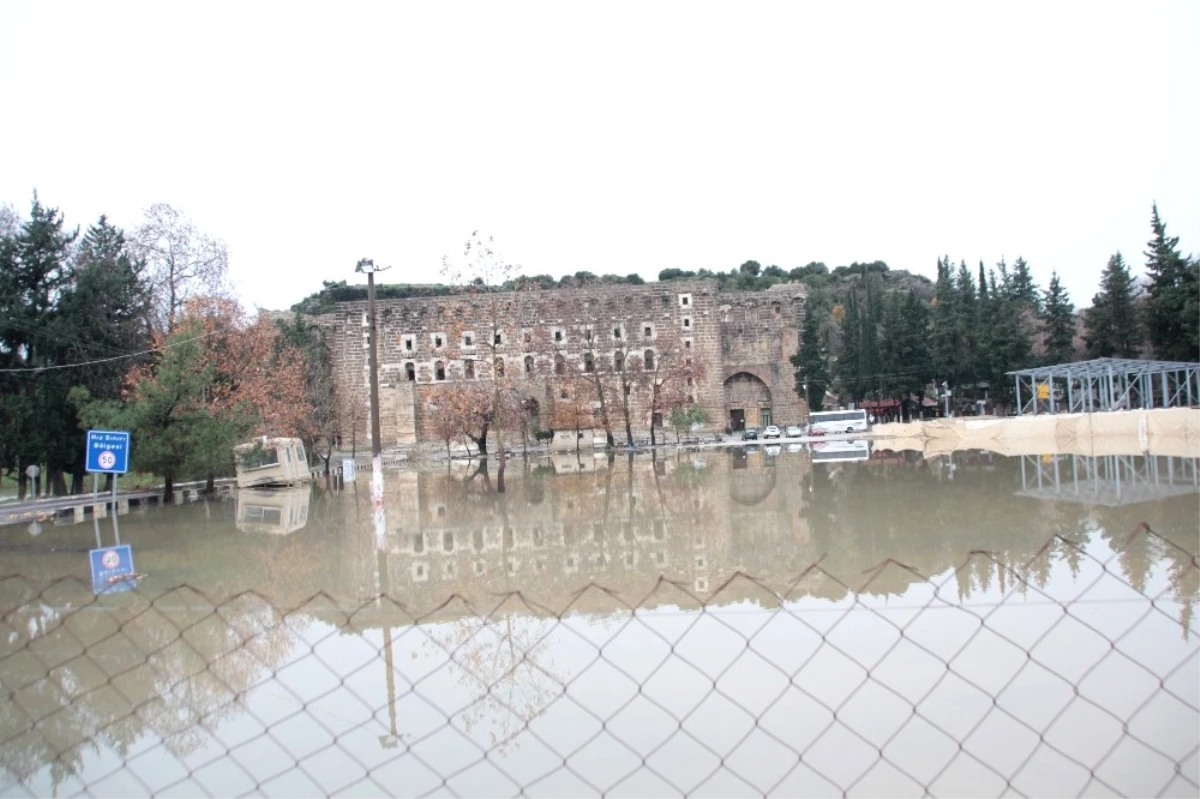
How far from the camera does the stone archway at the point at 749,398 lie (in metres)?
54.9

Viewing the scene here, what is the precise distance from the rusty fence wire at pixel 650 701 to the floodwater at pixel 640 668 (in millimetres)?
19

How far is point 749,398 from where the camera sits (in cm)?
5522

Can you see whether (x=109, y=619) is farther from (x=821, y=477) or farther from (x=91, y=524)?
(x=821, y=477)

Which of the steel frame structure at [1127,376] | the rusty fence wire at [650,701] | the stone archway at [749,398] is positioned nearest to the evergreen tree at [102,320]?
the rusty fence wire at [650,701]

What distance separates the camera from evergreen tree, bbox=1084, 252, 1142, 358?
4341 cm

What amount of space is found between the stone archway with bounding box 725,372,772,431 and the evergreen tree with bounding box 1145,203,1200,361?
20.3m

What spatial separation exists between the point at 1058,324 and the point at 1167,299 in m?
12.3

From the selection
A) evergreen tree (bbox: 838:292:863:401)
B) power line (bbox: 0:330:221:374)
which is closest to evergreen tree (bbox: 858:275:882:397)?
evergreen tree (bbox: 838:292:863:401)

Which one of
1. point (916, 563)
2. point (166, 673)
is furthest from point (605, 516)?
point (166, 673)

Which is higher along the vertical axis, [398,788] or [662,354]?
[662,354]

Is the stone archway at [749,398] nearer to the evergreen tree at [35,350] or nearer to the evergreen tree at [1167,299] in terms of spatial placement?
the evergreen tree at [1167,299]

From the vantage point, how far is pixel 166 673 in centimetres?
594

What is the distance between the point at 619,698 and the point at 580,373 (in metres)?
37.2

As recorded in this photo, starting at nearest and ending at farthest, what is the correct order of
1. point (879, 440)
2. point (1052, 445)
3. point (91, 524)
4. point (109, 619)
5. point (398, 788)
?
point (398, 788) → point (109, 619) → point (91, 524) → point (1052, 445) → point (879, 440)
